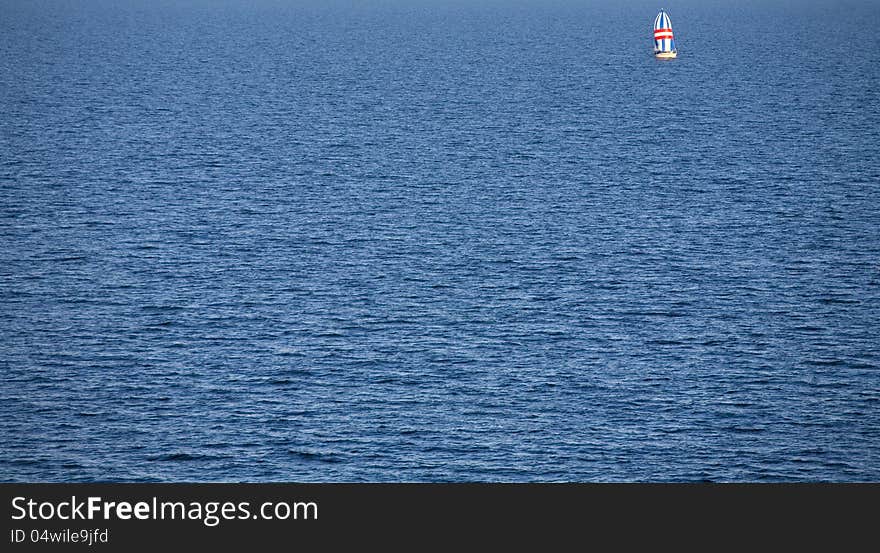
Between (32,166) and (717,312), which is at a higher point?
(32,166)

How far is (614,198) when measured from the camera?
141m

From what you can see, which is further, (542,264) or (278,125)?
(278,125)

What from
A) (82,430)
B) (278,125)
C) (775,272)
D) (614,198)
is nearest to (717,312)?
(775,272)

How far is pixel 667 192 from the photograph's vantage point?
471 feet

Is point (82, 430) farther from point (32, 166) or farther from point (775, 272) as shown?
point (32, 166)
